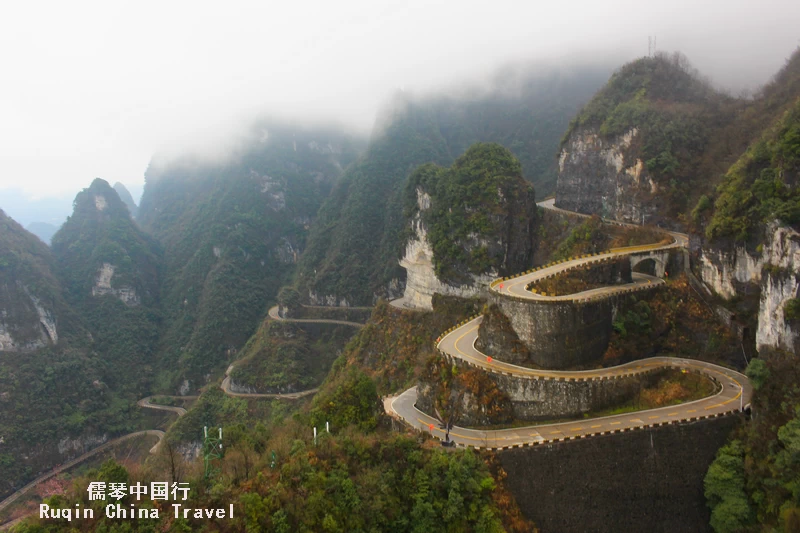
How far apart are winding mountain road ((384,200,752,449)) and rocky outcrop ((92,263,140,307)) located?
2998 inches

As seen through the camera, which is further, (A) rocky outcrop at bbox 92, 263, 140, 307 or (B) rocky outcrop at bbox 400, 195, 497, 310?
(A) rocky outcrop at bbox 92, 263, 140, 307

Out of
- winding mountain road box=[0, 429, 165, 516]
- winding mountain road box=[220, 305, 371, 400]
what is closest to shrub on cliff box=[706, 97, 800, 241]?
winding mountain road box=[220, 305, 371, 400]

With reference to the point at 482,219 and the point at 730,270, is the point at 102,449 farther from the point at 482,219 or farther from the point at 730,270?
the point at 730,270

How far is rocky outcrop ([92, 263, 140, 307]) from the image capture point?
9331 centimetres

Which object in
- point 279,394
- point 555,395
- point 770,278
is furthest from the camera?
point 279,394

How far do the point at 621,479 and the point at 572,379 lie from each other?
5242 millimetres

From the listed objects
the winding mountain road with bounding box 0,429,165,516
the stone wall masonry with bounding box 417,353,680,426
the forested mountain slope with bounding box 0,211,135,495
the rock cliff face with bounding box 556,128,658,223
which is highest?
the rock cliff face with bounding box 556,128,658,223

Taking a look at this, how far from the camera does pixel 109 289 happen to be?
93750 mm

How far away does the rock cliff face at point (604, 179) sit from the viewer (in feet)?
152

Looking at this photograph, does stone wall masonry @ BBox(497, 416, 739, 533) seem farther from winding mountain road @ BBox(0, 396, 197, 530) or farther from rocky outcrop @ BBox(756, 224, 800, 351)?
winding mountain road @ BBox(0, 396, 197, 530)

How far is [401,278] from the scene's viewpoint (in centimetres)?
7756

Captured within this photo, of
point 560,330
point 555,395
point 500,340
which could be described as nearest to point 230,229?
point 500,340

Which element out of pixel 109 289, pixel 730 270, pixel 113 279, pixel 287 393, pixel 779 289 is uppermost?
pixel 779 289

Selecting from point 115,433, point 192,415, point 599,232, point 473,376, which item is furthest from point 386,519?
point 115,433
